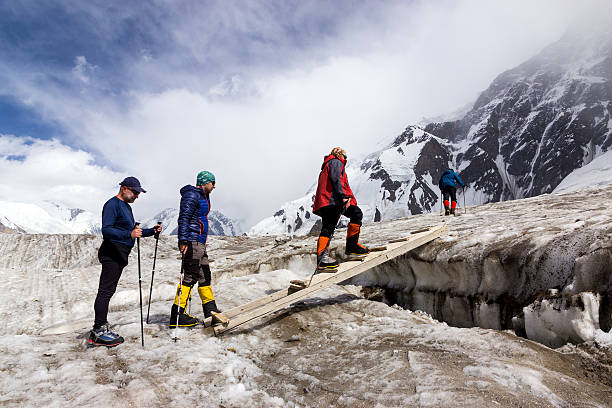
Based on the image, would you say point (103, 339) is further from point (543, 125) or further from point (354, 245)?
point (543, 125)

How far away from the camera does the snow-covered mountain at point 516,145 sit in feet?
460

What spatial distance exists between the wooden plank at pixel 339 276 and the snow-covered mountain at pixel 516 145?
140012 millimetres

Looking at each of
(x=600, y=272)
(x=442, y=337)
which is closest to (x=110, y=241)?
(x=442, y=337)

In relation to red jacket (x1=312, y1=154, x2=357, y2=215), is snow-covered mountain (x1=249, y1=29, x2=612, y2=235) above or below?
above

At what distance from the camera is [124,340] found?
497 cm

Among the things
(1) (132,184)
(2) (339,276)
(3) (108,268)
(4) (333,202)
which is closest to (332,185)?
(4) (333,202)

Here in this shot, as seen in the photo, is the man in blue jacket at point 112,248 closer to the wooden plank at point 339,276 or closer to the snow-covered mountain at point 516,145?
the wooden plank at point 339,276

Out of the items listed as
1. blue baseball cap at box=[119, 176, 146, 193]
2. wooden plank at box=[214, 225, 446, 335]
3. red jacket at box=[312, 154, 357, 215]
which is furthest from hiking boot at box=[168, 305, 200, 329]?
red jacket at box=[312, 154, 357, 215]

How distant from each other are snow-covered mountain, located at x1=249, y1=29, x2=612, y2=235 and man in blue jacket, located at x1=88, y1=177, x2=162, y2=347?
143148 mm

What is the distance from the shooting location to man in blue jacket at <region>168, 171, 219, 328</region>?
553cm

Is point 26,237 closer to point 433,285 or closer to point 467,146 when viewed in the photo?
point 433,285

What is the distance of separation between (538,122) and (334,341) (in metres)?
196

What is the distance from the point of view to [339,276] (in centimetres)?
587

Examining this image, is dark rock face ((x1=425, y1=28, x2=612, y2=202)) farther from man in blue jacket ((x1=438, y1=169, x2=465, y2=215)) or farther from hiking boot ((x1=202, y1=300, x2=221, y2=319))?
hiking boot ((x1=202, y1=300, x2=221, y2=319))
